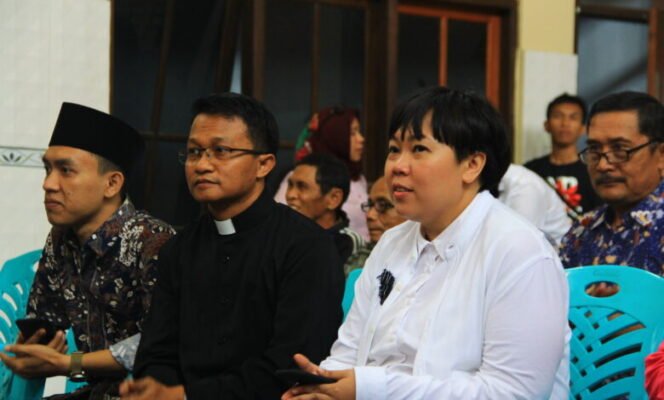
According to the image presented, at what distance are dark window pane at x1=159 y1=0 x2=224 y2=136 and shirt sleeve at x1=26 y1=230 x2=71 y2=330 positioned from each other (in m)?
2.24

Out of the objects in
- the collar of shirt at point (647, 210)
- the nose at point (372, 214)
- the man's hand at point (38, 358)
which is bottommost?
the man's hand at point (38, 358)

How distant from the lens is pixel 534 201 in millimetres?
4629

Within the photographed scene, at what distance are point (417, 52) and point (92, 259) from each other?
337 centimetres

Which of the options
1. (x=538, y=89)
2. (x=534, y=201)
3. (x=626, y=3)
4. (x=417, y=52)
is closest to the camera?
(x=534, y=201)

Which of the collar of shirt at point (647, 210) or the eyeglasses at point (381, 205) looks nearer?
the collar of shirt at point (647, 210)

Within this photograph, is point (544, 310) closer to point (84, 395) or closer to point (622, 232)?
point (622, 232)

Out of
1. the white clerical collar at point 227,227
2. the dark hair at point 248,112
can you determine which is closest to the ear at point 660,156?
the dark hair at point 248,112

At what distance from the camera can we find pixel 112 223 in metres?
3.26

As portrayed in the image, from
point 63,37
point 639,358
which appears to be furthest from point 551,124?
point 639,358

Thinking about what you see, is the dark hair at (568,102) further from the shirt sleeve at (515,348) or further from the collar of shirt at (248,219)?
the shirt sleeve at (515,348)

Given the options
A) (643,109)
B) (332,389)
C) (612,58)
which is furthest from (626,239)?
(612,58)

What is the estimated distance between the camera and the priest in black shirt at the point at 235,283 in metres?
2.73

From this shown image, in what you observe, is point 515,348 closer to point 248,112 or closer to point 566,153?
point 248,112

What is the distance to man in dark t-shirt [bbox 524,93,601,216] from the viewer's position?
575cm
